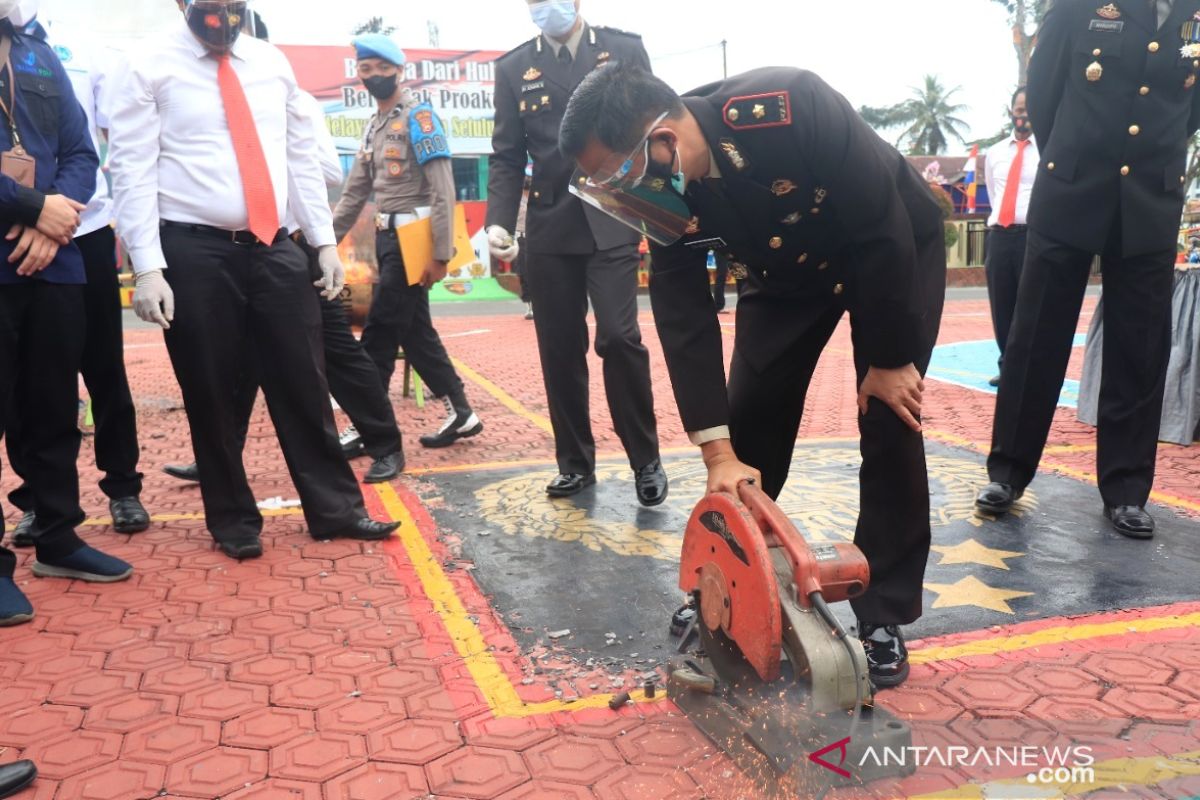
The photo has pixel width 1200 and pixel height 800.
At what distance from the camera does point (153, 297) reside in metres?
3.29

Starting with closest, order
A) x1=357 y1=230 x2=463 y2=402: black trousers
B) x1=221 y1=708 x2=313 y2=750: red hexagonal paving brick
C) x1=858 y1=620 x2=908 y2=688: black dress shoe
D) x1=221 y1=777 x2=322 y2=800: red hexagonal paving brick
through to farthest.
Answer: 1. x1=221 y1=777 x2=322 y2=800: red hexagonal paving brick
2. x1=221 y1=708 x2=313 y2=750: red hexagonal paving brick
3. x1=858 y1=620 x2=908 y2=688: black dress shoe
4. x1=357 y1=230 x2=463 y2=402: black trousers

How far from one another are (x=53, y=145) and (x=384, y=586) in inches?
76.3

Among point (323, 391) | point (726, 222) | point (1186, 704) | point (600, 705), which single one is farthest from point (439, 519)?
point (1186, 704)

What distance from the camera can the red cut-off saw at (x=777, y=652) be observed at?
78.9 inches

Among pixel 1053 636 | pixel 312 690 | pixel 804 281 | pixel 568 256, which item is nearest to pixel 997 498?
pixel 1053 636

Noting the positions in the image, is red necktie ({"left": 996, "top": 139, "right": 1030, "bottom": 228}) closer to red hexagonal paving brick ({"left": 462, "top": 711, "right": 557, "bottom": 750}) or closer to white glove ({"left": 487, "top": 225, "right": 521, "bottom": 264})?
white glove ({"left": 487, "top": 225, "right": 521, "bottom": 264})

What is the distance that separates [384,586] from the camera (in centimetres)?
334

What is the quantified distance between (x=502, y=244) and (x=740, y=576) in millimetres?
2491

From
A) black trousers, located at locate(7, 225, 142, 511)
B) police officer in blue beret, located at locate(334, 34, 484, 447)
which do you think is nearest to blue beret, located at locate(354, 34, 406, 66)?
police officer in blue beret, located at locate(334, 34, 484, 447)

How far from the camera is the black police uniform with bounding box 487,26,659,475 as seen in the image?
4.18m

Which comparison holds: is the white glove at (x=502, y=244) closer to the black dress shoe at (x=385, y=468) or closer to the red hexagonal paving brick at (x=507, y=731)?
the black dress shoe at (x=385, y=468)

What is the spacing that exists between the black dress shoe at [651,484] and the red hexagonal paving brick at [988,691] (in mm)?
1720

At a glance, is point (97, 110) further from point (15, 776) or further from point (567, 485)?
point (15, 776)

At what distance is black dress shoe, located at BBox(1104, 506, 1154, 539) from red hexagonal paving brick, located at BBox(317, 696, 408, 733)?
2.79 metres
